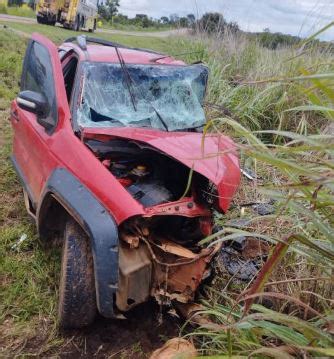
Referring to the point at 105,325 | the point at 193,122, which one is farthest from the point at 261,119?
the point at 105,325

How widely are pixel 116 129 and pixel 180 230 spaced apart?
89cm

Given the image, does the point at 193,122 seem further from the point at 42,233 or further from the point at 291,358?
the point at 291,358

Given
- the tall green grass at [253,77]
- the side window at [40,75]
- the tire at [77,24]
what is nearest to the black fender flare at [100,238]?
the side window at [40,75]

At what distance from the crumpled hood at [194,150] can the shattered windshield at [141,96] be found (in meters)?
0.17

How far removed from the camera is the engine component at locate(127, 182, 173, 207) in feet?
9.70

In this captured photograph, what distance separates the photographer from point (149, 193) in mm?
3025

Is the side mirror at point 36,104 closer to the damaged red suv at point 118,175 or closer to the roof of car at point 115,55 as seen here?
the damaged red suv at point 118,175

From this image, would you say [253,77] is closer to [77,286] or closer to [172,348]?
[77,286]

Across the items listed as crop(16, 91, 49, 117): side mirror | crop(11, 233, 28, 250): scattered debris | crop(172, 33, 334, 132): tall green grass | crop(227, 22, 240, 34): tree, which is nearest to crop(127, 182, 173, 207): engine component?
crop(16, 91, 49, 117): side mirror

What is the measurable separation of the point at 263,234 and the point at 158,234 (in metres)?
0.93

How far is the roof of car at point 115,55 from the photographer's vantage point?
3914 mm

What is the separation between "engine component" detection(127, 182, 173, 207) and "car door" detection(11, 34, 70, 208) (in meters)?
0.63

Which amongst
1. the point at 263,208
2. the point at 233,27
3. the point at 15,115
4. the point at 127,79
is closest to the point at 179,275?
the point at 263,208

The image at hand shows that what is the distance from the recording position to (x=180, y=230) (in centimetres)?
313
